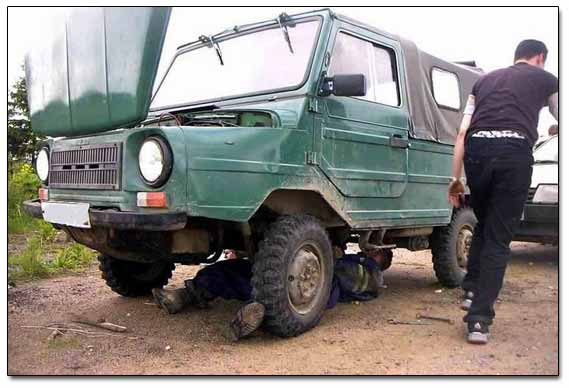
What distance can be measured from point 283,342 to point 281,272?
0.47 meters

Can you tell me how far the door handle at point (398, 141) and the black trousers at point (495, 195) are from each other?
3.21 ft

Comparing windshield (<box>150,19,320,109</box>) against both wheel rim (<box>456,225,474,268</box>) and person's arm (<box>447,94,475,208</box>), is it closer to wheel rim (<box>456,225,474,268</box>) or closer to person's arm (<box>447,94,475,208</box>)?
person's arm (<box>447,94,475,208</box>)

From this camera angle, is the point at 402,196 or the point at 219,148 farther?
the point at 402,196

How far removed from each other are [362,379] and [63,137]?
237 cm

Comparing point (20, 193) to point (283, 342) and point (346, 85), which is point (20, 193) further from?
point (346, 85)

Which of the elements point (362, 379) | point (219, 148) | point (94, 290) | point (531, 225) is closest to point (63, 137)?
point (219, 148)

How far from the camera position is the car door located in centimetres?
402

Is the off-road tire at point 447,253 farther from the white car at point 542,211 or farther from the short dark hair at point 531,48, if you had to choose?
the short dark hair at point 531,48

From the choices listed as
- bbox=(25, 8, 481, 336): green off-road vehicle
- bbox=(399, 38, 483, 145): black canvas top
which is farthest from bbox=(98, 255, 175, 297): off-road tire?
bbox=(399, 38, 483, 145): black canvas top

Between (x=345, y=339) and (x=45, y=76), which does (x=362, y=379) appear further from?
(x=45, y=76)

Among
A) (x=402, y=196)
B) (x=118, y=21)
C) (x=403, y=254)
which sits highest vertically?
(x=118, y=21)

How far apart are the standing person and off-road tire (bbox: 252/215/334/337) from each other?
Answer: 3.30 feet

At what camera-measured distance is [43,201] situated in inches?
150

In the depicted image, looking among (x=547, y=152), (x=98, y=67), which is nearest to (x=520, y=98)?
(x=98, y=67)
